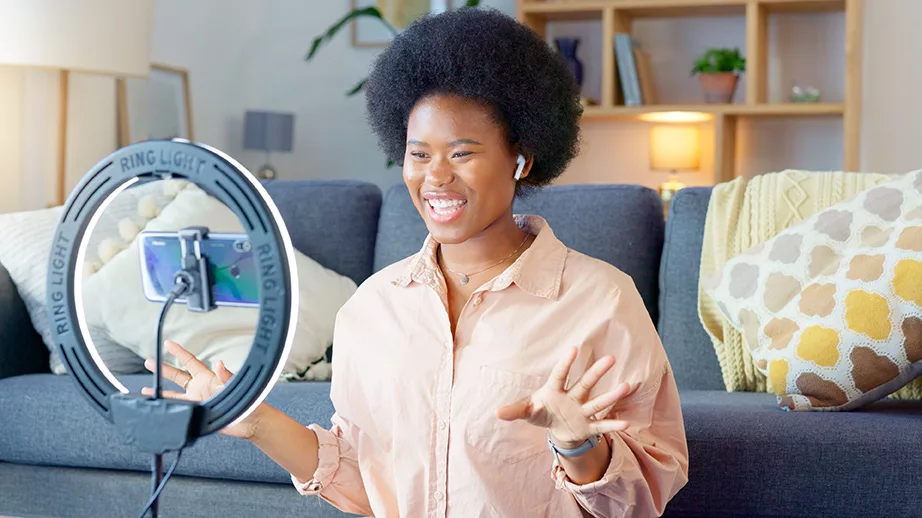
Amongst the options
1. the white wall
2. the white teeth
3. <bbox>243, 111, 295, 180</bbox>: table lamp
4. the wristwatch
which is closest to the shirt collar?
the white teeth

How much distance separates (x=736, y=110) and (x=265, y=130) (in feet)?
6.51

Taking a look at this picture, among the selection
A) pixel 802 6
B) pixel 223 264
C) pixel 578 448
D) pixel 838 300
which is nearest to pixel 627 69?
pixel 802 6

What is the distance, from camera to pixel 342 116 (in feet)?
16.4

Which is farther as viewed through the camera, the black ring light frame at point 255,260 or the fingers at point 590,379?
the fingers at point 590,379

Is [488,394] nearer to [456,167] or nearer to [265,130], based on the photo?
[456,167]

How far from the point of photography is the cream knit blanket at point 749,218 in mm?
2004

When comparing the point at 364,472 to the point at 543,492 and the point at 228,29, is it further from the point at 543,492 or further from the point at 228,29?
the point at 228,29

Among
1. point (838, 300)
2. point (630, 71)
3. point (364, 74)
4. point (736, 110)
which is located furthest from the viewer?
point (364, 74)

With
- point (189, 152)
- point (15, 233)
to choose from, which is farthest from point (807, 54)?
point (189, 152)

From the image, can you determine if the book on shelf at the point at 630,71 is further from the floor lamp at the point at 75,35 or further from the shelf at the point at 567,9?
the floor lamp at the point at 75,35

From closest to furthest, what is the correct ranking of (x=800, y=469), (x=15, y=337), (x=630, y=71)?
1. (x=800, y=469)
2. (x=15, y=337)
3. (x=630, y=71)

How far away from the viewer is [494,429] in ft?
3.93

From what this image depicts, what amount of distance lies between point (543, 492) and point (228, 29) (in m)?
4.09

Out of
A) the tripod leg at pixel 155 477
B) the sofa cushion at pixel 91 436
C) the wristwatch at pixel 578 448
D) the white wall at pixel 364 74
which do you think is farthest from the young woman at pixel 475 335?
the white wall at pixel 364 74
